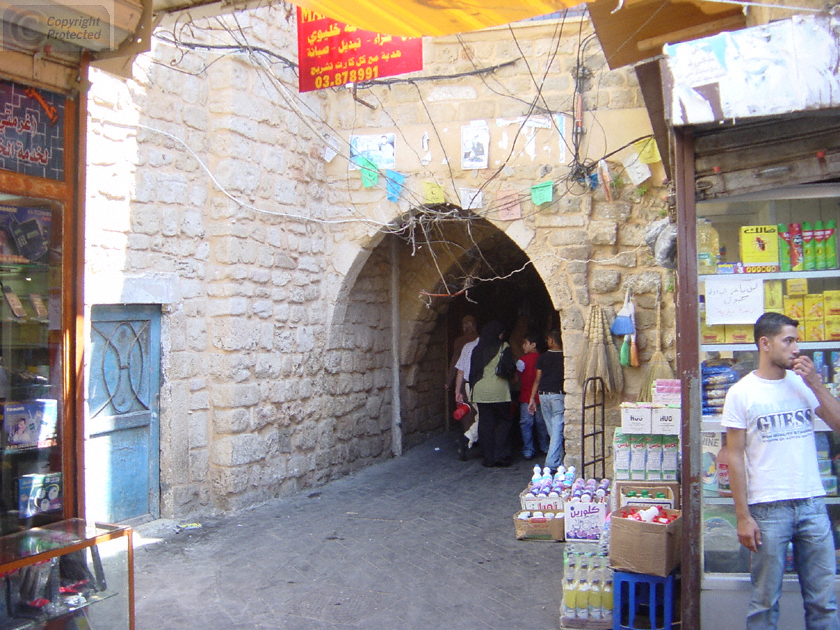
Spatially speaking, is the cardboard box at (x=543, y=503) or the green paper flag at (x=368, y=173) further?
the green paper flag at (x=368, y=173)

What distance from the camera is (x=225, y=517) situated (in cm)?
600

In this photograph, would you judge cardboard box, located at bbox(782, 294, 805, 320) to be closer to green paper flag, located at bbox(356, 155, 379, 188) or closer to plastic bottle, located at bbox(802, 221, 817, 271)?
plastic bottle, located at bbox(802, 221, 817, 271)

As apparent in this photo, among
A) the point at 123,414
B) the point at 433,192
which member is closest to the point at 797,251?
the point at 433,192

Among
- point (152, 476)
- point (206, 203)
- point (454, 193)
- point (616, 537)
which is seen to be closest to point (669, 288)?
point (454, 193)

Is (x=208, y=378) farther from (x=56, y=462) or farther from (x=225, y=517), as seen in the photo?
(x=56, y=462)

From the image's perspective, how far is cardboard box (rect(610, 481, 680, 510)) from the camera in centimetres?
424

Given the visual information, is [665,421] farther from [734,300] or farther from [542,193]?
[542,193]

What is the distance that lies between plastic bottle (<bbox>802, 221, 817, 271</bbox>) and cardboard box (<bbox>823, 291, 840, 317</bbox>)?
0.47 feet

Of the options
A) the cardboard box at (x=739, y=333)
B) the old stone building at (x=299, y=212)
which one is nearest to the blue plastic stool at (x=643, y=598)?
the cardboard box at (x=739, y=333)

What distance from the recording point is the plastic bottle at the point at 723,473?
346 centimetres

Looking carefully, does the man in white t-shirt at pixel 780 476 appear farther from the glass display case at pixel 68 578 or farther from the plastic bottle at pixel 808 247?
the glass display case at pixel 68 578

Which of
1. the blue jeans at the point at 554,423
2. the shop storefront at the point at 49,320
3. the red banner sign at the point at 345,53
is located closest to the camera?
the shop storefront at the point at 49,320

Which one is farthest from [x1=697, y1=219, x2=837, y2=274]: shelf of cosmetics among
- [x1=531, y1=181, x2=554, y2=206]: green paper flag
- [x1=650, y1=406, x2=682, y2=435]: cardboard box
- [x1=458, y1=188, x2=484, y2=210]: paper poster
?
[x1=458, y1=188, x2=484, y2=210]: paper poster

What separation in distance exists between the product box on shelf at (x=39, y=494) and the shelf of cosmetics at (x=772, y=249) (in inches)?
119
